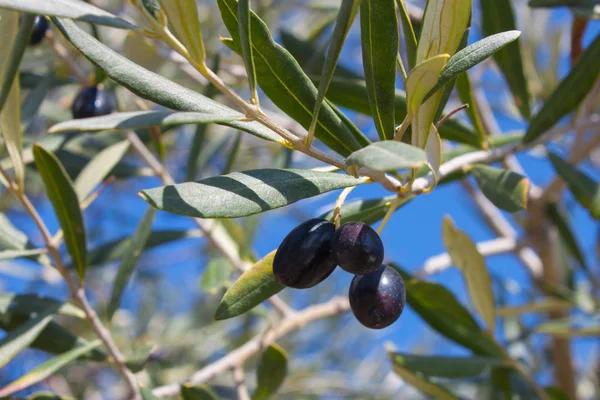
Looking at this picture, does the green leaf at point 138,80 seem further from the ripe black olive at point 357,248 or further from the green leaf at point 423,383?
the green leaf at point 423,383

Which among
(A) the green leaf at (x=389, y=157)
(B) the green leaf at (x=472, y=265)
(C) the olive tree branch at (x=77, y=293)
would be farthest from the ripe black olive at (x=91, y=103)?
(A) the green leaf at (x=389, y=157)

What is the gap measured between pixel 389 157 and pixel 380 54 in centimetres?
32

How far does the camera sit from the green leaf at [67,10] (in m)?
0.68

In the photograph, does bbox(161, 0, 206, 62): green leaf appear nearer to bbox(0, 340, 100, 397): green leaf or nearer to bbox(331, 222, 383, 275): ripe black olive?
bbox(331, 222, 383, 275): ripe black olive

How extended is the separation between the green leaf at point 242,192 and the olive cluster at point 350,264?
6 cm

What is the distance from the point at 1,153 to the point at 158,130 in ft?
A: 1.46

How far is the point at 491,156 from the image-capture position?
151cm

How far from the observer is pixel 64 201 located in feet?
4.24

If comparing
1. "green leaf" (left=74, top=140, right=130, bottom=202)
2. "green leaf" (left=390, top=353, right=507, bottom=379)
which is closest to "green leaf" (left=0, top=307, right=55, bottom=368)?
"green leaf" (left=74, top=140, right=130, bottom=202)

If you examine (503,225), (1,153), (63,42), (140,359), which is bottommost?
(503,225)

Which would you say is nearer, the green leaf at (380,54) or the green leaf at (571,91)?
the green leaf at (380,54)

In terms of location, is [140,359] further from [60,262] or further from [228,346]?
[228,346]

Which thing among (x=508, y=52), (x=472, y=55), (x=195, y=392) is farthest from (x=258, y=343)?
(x=472, y=55)

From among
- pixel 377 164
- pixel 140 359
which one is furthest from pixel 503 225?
pixel 377 164
